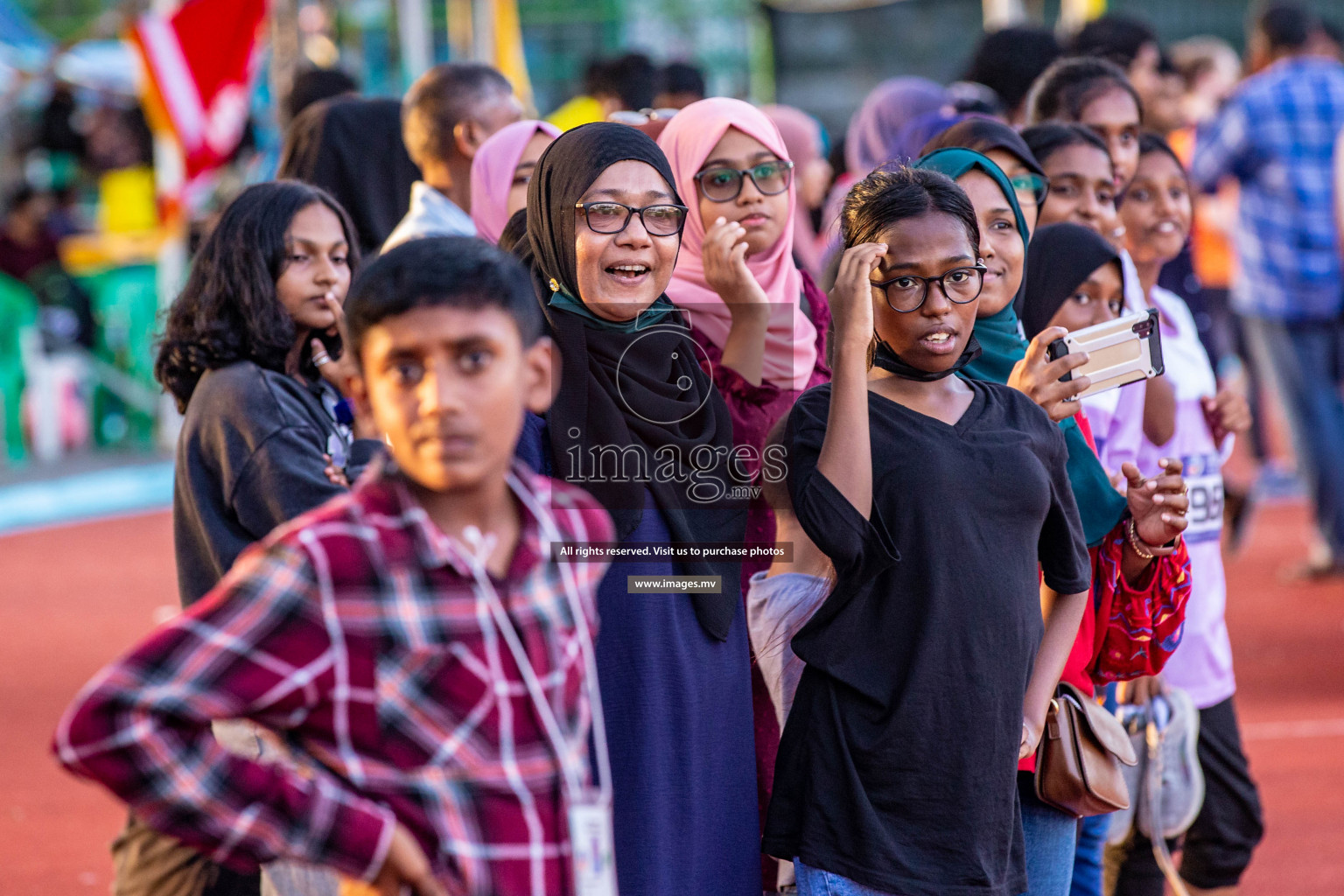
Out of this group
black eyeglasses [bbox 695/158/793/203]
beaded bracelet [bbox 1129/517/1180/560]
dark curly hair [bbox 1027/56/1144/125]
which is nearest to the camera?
beaded bracelet [bbox 1129/517/1180/560]

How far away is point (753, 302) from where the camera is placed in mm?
3213

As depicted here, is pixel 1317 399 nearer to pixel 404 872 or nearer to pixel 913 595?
pixel 913 595

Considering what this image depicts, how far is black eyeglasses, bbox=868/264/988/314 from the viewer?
2.66 m

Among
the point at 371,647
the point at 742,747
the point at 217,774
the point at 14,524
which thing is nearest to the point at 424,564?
the point at 371,647

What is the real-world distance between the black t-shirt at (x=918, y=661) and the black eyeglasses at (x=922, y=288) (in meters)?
0.18

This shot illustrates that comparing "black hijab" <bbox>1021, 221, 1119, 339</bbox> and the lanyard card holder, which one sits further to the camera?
"black hijab" <bbox>1021, 221, 1119, 339</bbox>

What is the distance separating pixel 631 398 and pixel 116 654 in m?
5.08

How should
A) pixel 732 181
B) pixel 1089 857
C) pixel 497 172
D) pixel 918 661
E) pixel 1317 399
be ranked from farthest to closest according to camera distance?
pixel 1317 399 < pixel 497 172 < pixel 732 181 < pixel 1089 857 < pixel 918 661

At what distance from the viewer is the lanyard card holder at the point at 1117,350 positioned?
298 cm

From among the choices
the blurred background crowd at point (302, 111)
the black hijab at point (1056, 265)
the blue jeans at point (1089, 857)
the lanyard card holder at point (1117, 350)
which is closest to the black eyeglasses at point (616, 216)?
the lanyard card holder at point (1117, 350)

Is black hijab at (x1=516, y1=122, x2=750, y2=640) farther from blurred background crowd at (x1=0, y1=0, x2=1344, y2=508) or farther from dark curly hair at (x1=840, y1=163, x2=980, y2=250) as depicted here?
blurred background crowd at (x1=0, y1=0, x2=1344, y2=508)

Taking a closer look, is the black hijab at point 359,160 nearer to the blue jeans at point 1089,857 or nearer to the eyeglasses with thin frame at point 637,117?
the eyeglasses with thin frame at point 637,117

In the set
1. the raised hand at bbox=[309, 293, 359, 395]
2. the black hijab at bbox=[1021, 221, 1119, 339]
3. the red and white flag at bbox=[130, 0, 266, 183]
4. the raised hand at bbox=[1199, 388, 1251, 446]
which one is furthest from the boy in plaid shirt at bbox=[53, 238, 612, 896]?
the red and white flag at bbox=[130, 0, 266, 183]

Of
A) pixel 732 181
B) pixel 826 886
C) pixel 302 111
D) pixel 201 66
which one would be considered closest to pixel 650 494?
pixel 826 886
